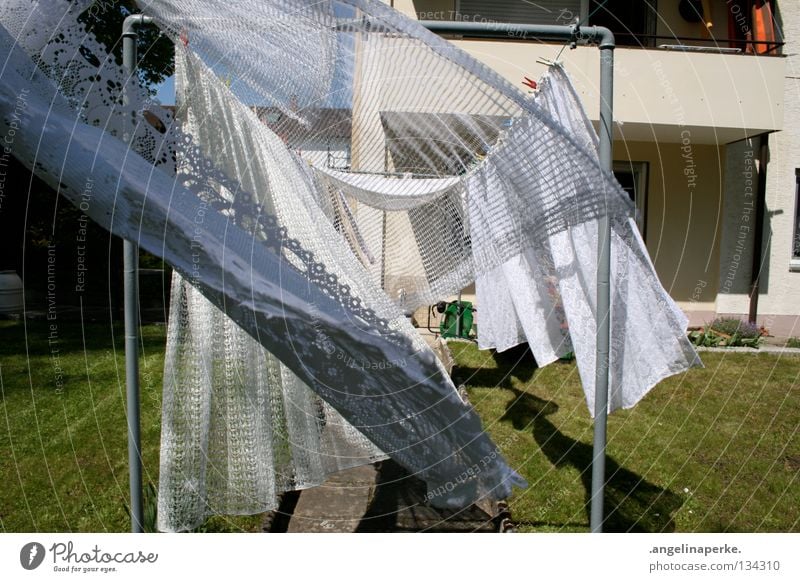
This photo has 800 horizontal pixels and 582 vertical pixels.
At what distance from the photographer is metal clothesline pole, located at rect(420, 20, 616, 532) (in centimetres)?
149

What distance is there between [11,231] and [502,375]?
3.76 meters

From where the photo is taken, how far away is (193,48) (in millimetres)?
1471

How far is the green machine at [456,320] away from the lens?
420 cm

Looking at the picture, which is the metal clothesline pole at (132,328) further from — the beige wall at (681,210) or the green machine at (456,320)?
the beige wall at (681,210)

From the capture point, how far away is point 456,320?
13.9 feet

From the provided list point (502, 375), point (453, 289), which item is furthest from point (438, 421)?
point (502, 375)

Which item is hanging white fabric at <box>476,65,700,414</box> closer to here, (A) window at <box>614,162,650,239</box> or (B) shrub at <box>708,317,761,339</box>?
(B) shrub at <box>708,317,761,339</box>

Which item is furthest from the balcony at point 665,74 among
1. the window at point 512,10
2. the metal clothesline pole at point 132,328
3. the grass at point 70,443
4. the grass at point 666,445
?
the grass at point 70,443

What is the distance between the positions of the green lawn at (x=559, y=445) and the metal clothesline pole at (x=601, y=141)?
587 mm

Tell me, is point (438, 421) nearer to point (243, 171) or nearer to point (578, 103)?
point (243, 171)

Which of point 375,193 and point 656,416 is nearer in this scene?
point 375,193

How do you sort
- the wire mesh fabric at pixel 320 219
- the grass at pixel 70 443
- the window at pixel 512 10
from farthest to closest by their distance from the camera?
the window at pixel 512 10 → the grass at pixel 70 443 → the wire mesh fabric at pixel 320 219

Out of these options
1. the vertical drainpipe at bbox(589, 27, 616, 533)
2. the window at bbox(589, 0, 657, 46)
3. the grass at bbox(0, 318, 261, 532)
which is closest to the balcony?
the window at bbox(589, 0, 657, 46)

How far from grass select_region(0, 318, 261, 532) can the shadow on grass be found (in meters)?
1.32
